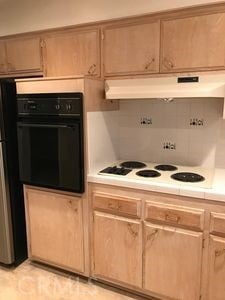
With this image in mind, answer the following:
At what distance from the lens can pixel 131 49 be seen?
77.9 inches

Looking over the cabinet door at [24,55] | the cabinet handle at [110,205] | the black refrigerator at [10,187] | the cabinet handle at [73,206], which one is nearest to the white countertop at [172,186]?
the cabinet handle at [110,205]

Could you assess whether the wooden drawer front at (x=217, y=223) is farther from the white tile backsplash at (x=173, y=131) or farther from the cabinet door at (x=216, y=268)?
the white tile backsplash at (x=173, y=131)

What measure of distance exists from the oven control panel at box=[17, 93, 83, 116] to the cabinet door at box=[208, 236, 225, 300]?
129cm

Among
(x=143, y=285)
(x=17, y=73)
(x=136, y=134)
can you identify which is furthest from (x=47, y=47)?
(x=143, y=285)

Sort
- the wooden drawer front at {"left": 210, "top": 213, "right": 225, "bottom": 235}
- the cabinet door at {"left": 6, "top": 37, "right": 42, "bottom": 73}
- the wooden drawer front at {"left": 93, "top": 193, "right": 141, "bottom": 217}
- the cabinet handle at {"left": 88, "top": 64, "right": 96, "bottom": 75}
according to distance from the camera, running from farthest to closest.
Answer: the cabinet door at {"left": 6, "top": 37, "right": 42, "bottom": 73} → the cabinet handle at {"left": 88, "top": 64, "right": 96, "bottom": 75} → the wooden drawer front at {"left": 93, "top": 193, "right": 141, "bottom": 217} → the wooden drawer front at {"left": 210, "top": 213, "right": 225, "bottom": 235}

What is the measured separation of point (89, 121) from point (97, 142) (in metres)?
0.22

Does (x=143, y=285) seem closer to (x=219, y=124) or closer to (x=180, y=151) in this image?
(x=180, y=151)

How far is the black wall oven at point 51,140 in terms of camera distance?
1.85m

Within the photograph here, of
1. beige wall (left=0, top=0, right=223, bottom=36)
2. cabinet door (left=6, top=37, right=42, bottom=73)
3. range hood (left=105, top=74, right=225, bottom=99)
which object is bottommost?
range hood (left=105, top=74, right=225, bottom=99)

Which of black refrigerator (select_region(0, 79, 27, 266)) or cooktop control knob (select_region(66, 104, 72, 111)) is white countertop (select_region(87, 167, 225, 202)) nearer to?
cooktop control knob (select_region(66, 104, 72, 111))

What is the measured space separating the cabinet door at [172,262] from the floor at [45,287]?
325 millimetres

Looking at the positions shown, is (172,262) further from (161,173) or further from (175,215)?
(161,173)

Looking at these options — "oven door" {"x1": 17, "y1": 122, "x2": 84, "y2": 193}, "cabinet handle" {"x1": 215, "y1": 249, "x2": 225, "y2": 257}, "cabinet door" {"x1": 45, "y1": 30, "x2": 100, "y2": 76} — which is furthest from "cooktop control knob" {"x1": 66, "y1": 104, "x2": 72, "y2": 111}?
"cabinet handle" {"x1": 215, "y1": 249, "x2": 225, "y2": 257}

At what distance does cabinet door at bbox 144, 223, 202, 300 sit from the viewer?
1667 millimetres
